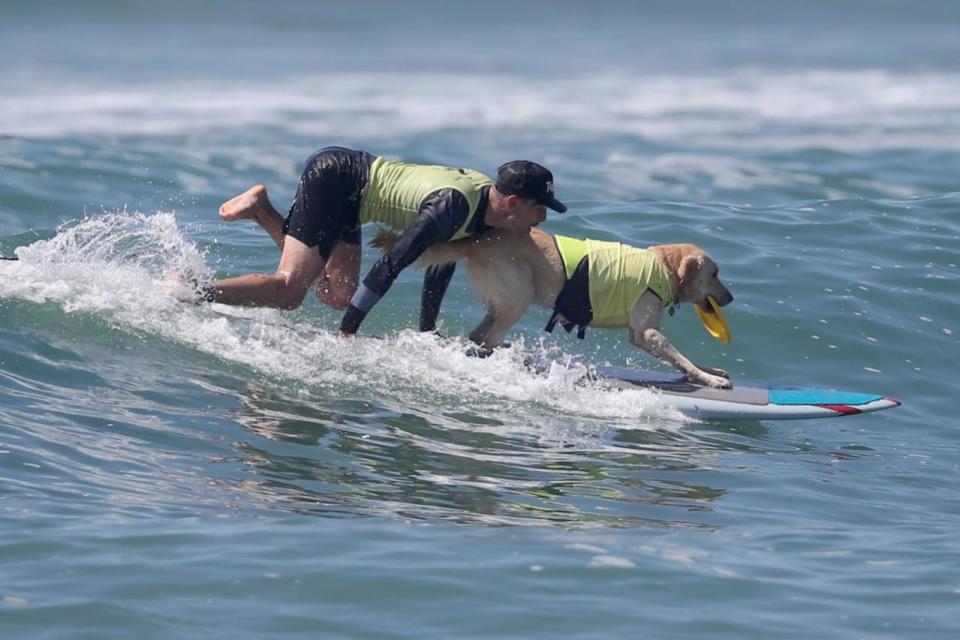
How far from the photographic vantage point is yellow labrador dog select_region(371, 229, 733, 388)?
32.6 ft

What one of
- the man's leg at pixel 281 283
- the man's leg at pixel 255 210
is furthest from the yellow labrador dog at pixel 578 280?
the man's leg at pixel 255 210

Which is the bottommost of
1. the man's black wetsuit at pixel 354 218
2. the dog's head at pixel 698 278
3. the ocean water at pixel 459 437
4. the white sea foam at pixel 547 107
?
the ocean water at pixel 459 437

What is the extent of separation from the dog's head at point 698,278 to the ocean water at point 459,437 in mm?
883

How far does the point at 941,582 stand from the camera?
6801 mm

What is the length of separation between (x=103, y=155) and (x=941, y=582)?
596 inches

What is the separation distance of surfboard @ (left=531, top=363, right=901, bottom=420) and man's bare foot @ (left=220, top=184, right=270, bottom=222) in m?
2.25

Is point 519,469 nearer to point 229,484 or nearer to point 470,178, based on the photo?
point 229,484

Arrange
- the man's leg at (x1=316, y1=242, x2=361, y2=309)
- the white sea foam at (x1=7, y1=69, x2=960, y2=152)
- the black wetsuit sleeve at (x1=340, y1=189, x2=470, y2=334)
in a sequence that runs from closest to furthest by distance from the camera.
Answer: the black wetsuit sleeve at (x1=340, y1=189, x2=470, y2=334) < the man's leg at (x1=316, y1=242, x2=361, y2=309) < the white sea foam at (x1=7, y1=69, x2=960, y2=152)

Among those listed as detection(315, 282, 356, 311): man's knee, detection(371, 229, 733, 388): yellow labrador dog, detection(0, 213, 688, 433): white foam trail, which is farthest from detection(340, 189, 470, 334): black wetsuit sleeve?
detection(315, 282, 356, 311): man's knee

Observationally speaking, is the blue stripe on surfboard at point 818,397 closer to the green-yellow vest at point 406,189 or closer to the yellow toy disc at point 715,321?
the yellow toy disc at point 715,321

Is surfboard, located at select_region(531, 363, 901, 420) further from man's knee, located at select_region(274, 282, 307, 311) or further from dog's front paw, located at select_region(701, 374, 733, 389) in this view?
man's knee, located at select_region(274, 282, 307, 311)

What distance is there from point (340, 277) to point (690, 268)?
8.16 feet

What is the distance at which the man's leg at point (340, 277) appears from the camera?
34.2ft

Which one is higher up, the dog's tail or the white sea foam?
the white sea foam
